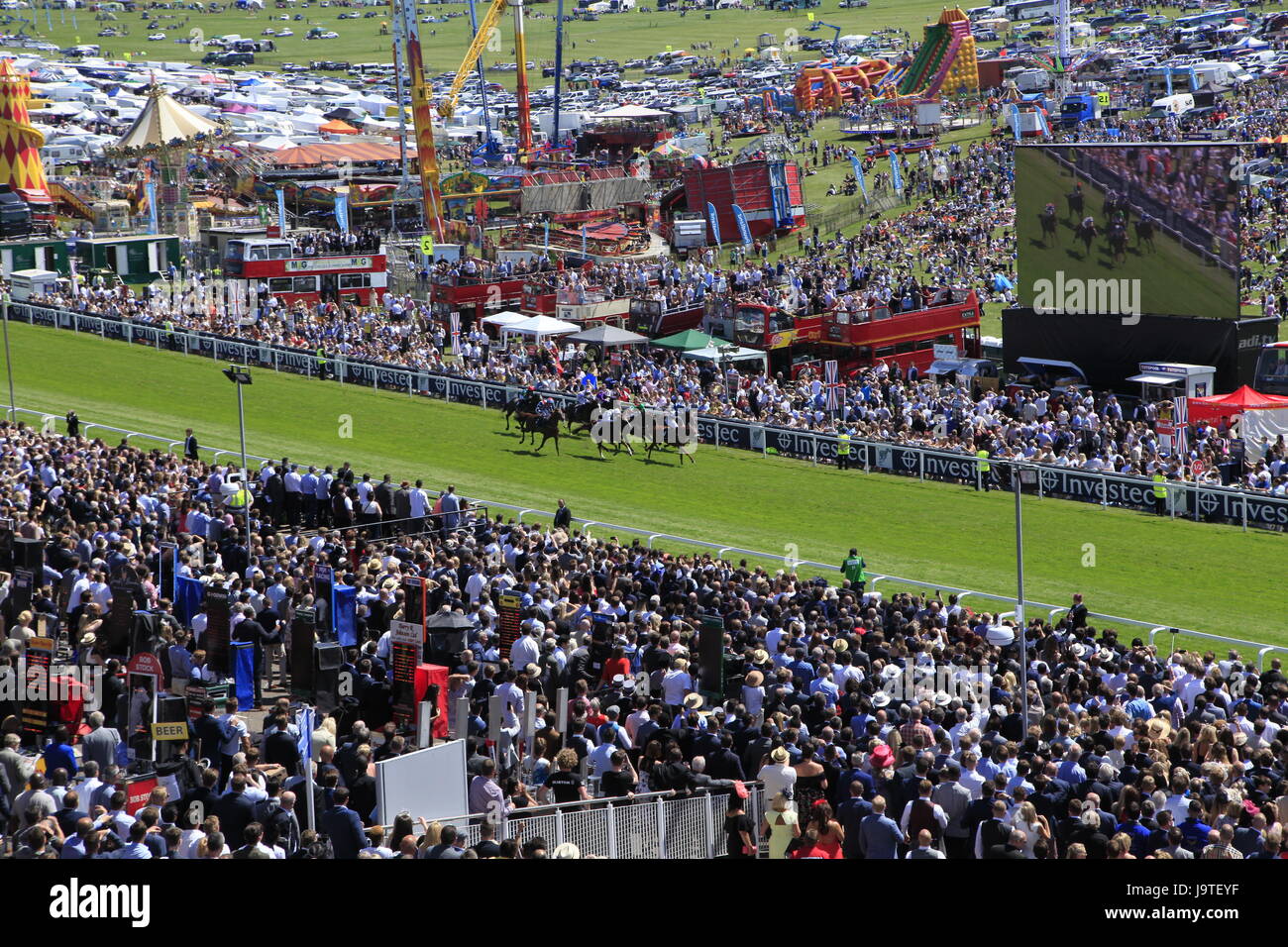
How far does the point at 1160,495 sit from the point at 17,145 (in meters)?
49.3

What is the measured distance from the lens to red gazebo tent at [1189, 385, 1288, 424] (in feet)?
105

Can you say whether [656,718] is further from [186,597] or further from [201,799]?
[186,597]

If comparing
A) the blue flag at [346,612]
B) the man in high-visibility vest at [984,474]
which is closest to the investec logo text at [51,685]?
the blue flag at [346,612]

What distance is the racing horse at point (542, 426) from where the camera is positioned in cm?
3372

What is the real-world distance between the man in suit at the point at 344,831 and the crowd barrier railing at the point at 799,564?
10774 millimetres

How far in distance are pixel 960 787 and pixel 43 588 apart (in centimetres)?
1212

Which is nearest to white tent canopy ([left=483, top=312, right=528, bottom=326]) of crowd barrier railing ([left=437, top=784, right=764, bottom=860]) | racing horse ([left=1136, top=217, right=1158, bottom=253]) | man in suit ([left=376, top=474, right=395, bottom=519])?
racing horse ([left=1136, top=217, right=1158, bottom=253])

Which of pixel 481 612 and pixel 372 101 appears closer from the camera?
pixel 481 612

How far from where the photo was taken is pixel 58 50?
480 feet

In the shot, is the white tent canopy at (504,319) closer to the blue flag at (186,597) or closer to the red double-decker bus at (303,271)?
the red double-decker bus at (303,271)

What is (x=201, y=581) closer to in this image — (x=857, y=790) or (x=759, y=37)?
(x=857, y=790)

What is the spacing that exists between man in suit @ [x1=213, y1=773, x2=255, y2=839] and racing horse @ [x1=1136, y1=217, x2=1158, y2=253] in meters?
30.2

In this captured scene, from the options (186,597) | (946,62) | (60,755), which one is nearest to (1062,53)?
(946,62)
